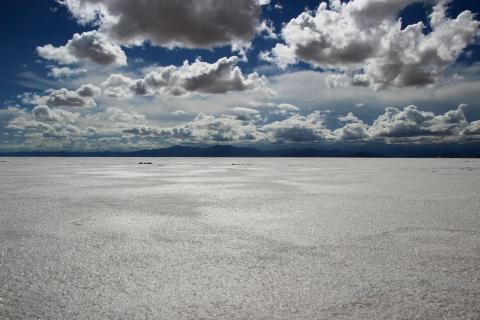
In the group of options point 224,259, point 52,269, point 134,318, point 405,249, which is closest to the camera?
point 134,318

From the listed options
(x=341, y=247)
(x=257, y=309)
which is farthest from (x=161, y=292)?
(x=341, y=247)

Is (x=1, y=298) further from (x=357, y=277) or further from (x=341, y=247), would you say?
(x=341, y=247)

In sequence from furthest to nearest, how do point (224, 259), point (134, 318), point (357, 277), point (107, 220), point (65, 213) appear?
point (65, 213) < point (107, 220) < point (224, 259) < point (357, 277) < point (134, 318)

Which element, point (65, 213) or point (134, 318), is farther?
point (65, 213)

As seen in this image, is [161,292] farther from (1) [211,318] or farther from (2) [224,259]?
(2) [224,259]

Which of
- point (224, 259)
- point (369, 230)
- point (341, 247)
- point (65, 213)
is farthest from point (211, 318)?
point (65, 213)

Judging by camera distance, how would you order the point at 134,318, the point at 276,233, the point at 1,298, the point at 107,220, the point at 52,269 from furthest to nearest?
1. the point at 107,220
2. the point at 276,233
3. the point at 52,269
4. the point at 1,298
5. the point at 134,318

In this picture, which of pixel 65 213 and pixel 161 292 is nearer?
pixel 161 292

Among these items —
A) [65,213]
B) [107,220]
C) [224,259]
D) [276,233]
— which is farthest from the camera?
[65,213]

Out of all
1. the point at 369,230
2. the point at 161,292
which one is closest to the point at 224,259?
the point at 161,292
